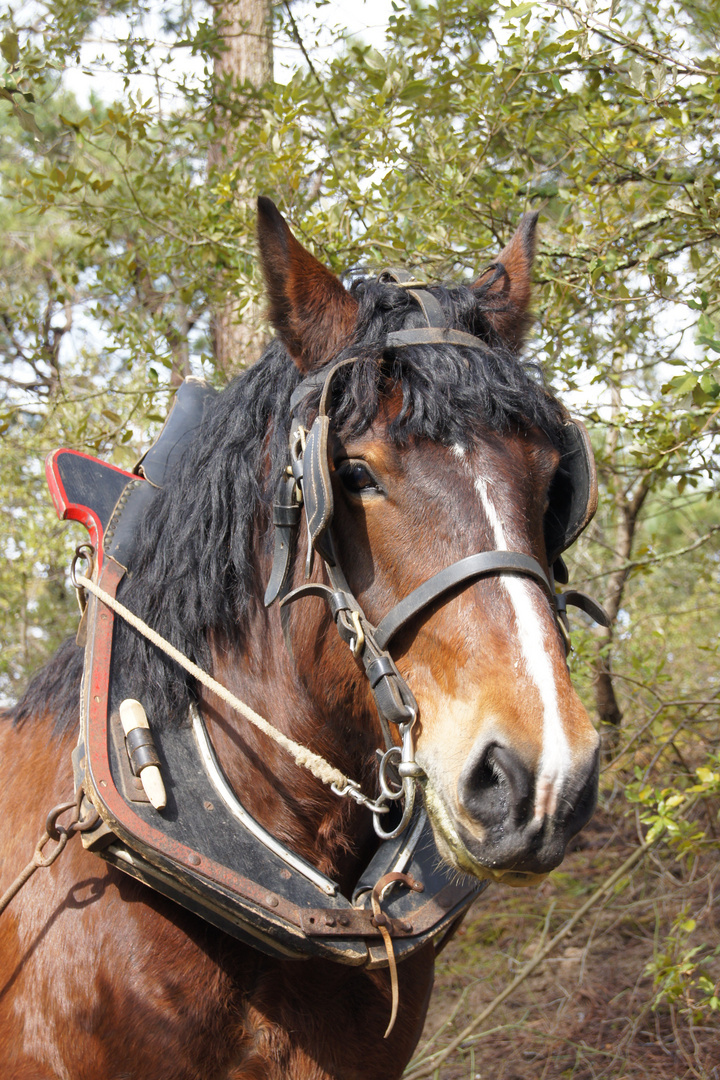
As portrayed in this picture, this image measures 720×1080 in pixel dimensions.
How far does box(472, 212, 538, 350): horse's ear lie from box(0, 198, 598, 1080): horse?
0.05 ft

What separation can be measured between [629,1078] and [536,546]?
110 inches

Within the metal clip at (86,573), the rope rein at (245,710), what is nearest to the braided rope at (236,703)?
the rope rein at (245,710)

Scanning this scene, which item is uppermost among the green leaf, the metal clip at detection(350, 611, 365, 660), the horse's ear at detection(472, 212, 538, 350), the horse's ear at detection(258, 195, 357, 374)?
the green leaf

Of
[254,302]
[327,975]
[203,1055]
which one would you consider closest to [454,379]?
[327,975]

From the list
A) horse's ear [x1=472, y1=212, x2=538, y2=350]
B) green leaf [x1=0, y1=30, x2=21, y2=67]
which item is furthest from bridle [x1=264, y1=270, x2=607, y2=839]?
green leaf [x1=0, y1=30, x2=21, y2=67]

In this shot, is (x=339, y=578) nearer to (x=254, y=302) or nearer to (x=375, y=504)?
(x=375, y=504)

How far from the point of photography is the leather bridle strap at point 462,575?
1438 millimetres

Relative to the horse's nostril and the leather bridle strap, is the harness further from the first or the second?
the horse's nostril

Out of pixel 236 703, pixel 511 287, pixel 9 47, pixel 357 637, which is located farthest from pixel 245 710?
pixel 9 47

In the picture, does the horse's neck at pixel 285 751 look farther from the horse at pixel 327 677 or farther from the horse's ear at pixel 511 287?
the horse's ear at pixel 511 287

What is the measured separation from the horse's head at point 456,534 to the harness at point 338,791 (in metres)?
0.03

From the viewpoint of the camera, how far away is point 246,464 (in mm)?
1914

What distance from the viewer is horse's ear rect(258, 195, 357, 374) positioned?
5.91 ft

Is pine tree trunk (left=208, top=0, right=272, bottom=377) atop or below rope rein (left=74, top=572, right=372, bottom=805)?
atop
